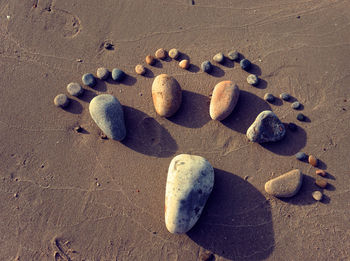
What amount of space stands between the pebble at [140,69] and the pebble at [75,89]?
77 cm

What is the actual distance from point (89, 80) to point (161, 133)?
1.19 m

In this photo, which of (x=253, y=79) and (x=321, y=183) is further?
(x=253, y=79)

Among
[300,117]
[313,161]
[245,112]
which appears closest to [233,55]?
[245,112]

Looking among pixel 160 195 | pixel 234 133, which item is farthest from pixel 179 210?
pixel 234 133

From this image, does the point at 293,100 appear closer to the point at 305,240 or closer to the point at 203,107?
the point at 203,107

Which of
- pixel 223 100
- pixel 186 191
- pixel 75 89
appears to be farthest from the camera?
pixel 75 89

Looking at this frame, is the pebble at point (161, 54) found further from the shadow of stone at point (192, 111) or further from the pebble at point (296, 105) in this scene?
the pebble at point (296, 105)

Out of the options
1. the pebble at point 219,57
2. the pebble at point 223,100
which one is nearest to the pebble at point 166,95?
the pebble at point 223,100

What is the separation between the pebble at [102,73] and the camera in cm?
364

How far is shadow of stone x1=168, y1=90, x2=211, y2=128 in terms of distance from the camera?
11.7ft

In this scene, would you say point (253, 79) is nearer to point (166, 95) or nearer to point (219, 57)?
point (219, 57)

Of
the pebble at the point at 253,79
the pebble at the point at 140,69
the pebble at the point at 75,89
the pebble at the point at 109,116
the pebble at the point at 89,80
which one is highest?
the pebble at the point at 253,79

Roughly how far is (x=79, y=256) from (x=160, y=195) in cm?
125

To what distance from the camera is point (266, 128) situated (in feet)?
11.0
